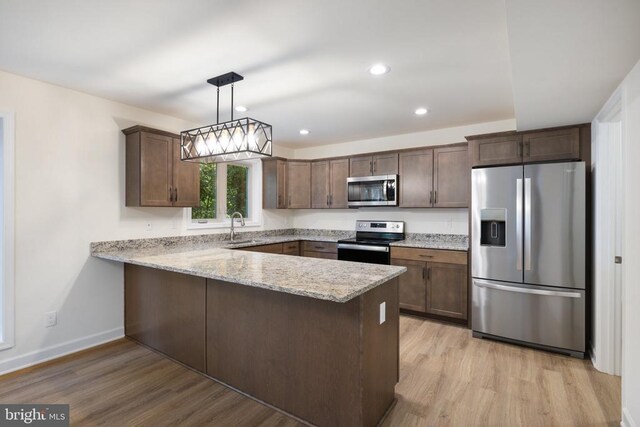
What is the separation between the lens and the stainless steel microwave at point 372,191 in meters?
4.43

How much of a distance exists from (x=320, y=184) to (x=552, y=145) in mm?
3054

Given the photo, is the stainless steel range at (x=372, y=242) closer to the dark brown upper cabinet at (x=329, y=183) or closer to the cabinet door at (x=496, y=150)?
the dark brown upper cabinet at (x=329, y=183)

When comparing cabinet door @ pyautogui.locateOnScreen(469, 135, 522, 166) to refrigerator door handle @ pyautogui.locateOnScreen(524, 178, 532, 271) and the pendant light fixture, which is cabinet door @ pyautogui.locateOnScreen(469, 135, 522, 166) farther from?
the pendant light fixture

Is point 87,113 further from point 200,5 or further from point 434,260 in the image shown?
point 434,260

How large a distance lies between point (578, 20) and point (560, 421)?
228 cm

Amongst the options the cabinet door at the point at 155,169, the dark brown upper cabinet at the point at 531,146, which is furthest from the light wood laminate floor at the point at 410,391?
the dark brown upper cabinet at the point at 531,146

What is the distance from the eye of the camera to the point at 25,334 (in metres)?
2.73

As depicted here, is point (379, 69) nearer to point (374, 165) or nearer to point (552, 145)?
point (552, 145)

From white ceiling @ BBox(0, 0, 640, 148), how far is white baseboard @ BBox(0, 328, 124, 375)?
2.37m

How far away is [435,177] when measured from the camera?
4133mm

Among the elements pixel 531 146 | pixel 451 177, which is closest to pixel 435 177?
pixel 451 177

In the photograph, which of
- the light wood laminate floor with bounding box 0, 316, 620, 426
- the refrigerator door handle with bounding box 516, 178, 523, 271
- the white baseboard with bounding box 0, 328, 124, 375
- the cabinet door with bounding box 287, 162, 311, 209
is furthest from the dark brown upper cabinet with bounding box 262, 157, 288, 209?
the refrigerator door handle with bounding box 516, 178, 523, 271

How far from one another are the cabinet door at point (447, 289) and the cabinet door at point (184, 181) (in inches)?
114

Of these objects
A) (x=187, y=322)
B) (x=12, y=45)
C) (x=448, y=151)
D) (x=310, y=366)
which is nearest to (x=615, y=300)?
(x=448, y=151)
